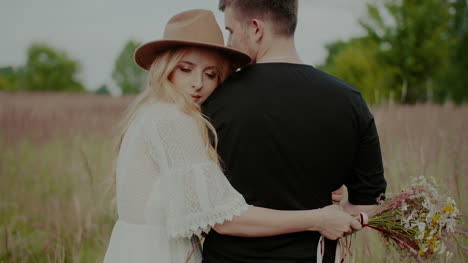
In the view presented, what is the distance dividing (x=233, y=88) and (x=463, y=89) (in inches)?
1100

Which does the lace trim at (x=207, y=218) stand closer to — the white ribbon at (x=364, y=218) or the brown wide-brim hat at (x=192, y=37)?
the white ribbon at (x=364, y=218)

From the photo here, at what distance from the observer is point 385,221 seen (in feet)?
5.79

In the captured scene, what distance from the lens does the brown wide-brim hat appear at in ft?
5.67

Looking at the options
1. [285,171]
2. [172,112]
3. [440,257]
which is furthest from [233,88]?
[440,257]

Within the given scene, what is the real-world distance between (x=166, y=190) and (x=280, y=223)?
1.57 ft

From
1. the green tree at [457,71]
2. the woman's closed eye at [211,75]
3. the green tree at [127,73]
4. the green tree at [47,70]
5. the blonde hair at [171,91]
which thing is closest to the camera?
the blonde hair at [171,91]

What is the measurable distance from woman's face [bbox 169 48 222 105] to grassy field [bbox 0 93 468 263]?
2.62 ft

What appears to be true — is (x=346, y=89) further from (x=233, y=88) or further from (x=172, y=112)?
(x=172, y=112)

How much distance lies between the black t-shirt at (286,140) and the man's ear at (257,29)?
0.59ft

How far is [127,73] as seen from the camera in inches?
2355

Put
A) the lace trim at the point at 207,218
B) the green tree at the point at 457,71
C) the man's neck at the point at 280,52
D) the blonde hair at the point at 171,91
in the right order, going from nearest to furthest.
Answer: the lace trim at the point at 207,218
the blonde hair at the point at 171,91
the man's neck at the point at 280,52
the green tree at the point at 457,71

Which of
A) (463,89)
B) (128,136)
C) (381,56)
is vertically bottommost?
(463,89)

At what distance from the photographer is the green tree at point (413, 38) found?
15.5m

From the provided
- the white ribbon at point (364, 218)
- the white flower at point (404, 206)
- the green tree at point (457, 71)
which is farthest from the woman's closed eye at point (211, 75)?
the green tree at point (457, 71)
